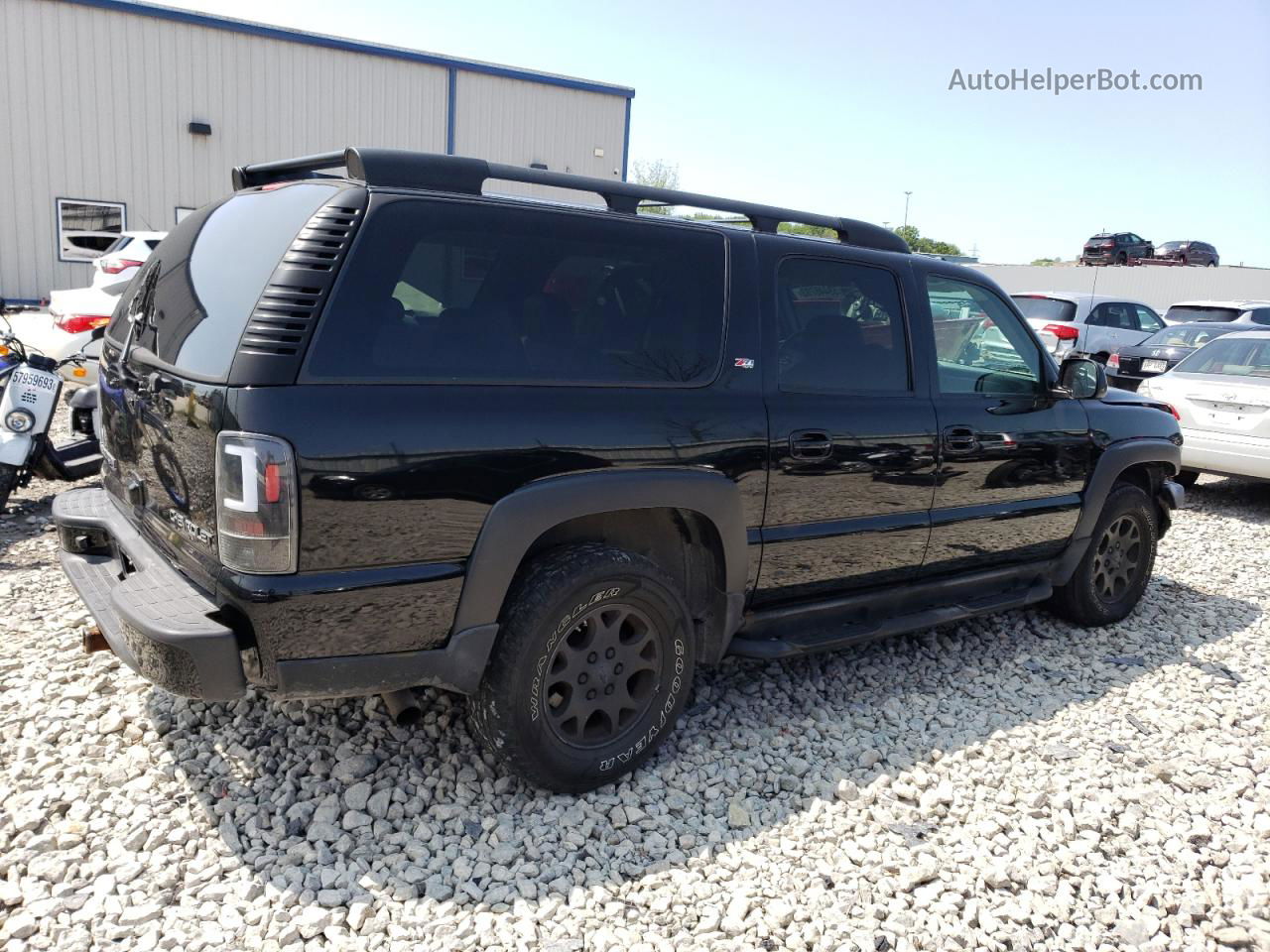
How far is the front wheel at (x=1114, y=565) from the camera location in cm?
501

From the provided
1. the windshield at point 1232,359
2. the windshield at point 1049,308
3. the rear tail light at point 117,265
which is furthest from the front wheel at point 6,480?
the windshield at point 1049,308

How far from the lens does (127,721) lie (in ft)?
11.4

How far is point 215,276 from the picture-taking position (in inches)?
115

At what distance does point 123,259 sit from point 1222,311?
16.3 meters

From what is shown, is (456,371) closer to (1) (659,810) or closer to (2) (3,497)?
(1) (659,810)

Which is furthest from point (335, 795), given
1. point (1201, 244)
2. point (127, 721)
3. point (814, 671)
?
point (1201, 244)

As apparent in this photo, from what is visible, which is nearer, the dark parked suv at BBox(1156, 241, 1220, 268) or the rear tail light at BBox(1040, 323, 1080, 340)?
the rear tail light at BBox(1040, 323, 1080, 340)

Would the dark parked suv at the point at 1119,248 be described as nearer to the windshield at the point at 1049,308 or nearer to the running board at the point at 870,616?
the windshield at the point at 1049,308

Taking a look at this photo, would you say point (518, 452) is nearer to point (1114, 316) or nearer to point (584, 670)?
point (584, 670)

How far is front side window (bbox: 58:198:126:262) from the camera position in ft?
53.4

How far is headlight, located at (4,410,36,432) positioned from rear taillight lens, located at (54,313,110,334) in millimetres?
2755

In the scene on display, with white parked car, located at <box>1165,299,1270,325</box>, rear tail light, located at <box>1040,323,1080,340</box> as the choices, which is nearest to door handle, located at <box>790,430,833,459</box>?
rear tail light, located at <box>1040,323,1080,340</box>

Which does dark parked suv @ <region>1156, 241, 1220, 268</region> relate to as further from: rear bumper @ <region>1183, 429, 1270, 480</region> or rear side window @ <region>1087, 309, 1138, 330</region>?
rear bumper @ <region>1183, 429, 1270, 480</region>

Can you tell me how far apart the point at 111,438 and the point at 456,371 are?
4.94 feet
